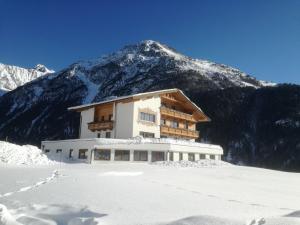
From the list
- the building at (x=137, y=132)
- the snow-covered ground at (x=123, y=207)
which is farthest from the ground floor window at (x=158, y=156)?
the snow-covered ground at (x=123, y=207)

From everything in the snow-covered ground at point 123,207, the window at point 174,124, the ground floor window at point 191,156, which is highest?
the window at point 174,124

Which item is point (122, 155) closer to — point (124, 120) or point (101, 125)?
point (124, 120)

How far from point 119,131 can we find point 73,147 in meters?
6.37

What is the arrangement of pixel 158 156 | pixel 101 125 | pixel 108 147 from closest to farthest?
pixel 108 147 → pixel 158 156 → pixel 101 125

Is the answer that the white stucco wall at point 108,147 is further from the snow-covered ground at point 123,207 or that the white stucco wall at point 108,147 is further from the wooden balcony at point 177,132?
the snow-covered ground at point 123,207

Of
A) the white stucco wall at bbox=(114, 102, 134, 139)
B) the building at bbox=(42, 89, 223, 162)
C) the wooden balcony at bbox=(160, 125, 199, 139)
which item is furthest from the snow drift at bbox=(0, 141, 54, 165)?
the wooden balcony at bbox=(160, 125, 199, 139)

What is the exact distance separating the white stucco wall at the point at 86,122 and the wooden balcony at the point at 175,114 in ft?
31.7

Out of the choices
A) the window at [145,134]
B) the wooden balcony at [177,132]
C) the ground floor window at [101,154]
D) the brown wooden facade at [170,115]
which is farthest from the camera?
the wooden balcony at [177,132]

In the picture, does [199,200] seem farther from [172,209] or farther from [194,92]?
[194,92]

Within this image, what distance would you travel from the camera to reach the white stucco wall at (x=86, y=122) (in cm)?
4634

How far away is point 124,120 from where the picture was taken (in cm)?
4200

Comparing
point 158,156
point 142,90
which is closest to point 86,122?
point 158,156

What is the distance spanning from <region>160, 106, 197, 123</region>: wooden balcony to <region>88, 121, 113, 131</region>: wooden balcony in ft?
24.3

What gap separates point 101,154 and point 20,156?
8.30 meters
